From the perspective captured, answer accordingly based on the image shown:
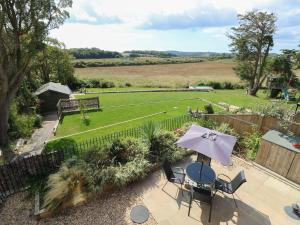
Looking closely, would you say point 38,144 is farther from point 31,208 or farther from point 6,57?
point 31,208

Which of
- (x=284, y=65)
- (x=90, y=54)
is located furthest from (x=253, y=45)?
(x=90, y=54)

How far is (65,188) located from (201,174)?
3.80 metres

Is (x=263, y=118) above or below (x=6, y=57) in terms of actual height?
below

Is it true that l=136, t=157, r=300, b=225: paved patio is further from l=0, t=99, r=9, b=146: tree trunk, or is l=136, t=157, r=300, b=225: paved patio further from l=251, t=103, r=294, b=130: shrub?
l=0, t=99, r=9, b=146: tree trunk

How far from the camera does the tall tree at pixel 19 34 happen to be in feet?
30.5

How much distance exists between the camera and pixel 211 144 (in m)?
5.18

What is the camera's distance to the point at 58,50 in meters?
31.1

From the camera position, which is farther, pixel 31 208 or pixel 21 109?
pixel 21 109

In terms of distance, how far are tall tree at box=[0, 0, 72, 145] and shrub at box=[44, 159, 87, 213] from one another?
714 centimetres

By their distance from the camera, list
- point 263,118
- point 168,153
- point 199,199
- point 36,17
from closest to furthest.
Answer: point 199,199 < point 168,153 < point 263,118 < point 36,17

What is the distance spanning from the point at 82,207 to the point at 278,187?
19.8ft

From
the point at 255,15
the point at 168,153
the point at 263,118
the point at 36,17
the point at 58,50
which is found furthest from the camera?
the point at 58,50

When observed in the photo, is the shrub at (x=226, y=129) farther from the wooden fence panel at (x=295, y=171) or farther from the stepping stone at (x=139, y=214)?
the stepping stone at (x=139, y=214)

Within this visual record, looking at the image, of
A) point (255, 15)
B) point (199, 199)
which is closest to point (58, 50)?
point (255, 15)
